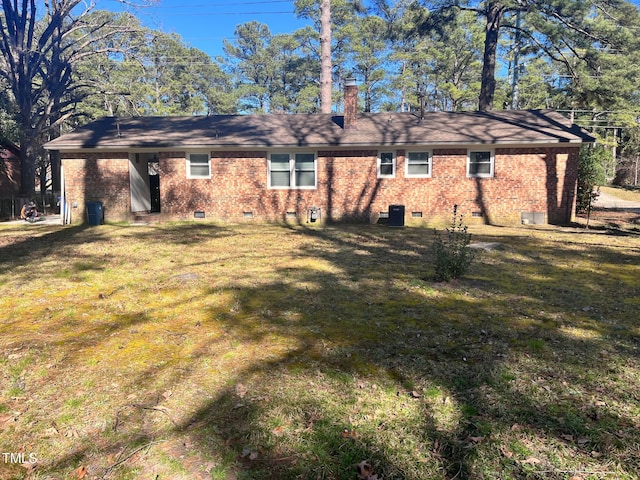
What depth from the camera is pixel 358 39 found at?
4234 centimetres

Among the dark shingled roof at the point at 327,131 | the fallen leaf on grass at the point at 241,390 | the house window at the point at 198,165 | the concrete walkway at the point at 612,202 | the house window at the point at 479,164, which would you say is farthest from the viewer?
the concrete walkway at the point at 612,202

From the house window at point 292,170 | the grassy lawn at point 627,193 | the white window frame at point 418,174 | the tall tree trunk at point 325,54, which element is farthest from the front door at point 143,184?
the grassy lawn at point 627,193

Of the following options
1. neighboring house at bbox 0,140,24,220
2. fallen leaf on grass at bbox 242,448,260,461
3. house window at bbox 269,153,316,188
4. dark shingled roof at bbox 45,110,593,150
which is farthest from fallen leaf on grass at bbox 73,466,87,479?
neighboring house at bbox 0,140,24,220

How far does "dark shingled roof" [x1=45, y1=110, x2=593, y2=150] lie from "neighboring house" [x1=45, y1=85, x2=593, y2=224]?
0.07 metres

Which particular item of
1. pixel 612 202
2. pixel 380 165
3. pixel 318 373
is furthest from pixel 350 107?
pixel 612 202

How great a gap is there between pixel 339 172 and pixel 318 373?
12608mm

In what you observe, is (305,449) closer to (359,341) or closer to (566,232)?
(359,341)

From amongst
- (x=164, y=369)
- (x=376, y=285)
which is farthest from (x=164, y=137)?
(x=164, y=369)

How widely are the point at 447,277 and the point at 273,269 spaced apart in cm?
343

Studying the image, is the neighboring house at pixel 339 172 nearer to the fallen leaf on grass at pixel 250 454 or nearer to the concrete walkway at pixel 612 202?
the concrete walkway at pixel 612 202

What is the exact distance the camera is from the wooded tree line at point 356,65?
778 inches

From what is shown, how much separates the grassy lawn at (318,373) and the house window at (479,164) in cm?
789

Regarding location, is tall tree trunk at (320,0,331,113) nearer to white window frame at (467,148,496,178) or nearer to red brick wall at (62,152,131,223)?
white window frame at (467,148,496,178)

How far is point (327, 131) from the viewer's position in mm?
16969
